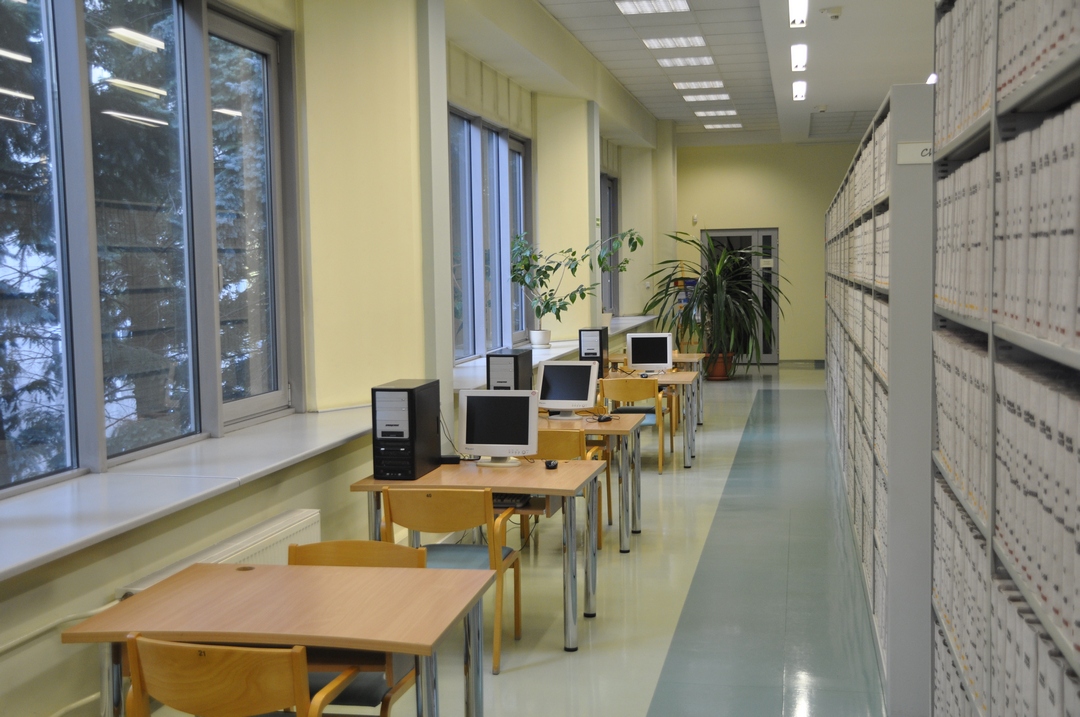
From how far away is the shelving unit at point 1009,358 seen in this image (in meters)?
1.43

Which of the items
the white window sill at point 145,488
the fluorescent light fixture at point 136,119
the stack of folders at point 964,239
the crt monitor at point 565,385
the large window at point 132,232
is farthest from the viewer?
the crt monitor at point 565,385

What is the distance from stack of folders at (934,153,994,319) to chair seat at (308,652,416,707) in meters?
1.64

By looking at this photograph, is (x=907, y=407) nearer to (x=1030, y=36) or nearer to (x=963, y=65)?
(x=963, y=65)

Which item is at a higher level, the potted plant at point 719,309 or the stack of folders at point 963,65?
the stack of folders at point 963,65

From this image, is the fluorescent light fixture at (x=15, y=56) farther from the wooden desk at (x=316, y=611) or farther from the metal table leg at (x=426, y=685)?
the metal table leg at (x=426, y=685)

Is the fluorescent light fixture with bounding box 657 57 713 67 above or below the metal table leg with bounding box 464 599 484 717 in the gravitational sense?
above

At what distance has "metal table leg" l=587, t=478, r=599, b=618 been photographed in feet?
14.5

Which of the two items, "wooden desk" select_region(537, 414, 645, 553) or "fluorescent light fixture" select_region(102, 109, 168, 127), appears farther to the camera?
"wooden desk" select_region(537, 414, 645, 553)

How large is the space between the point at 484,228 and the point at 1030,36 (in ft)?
23.7

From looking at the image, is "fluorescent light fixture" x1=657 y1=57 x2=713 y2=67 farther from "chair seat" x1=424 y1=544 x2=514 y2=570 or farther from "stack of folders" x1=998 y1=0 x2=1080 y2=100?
"stack of folders" x1=998 y1=0 x2=1080 y2=100

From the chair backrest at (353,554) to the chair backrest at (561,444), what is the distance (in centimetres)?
202

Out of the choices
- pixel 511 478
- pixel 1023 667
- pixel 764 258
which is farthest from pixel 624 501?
pixel 764 258

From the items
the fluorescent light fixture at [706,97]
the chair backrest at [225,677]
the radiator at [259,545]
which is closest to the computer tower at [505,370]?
the radiator at [259,545]

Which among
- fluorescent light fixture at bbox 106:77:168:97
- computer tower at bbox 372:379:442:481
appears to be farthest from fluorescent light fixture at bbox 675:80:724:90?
fluorescent light fixture at bbox 106:77:168:97
